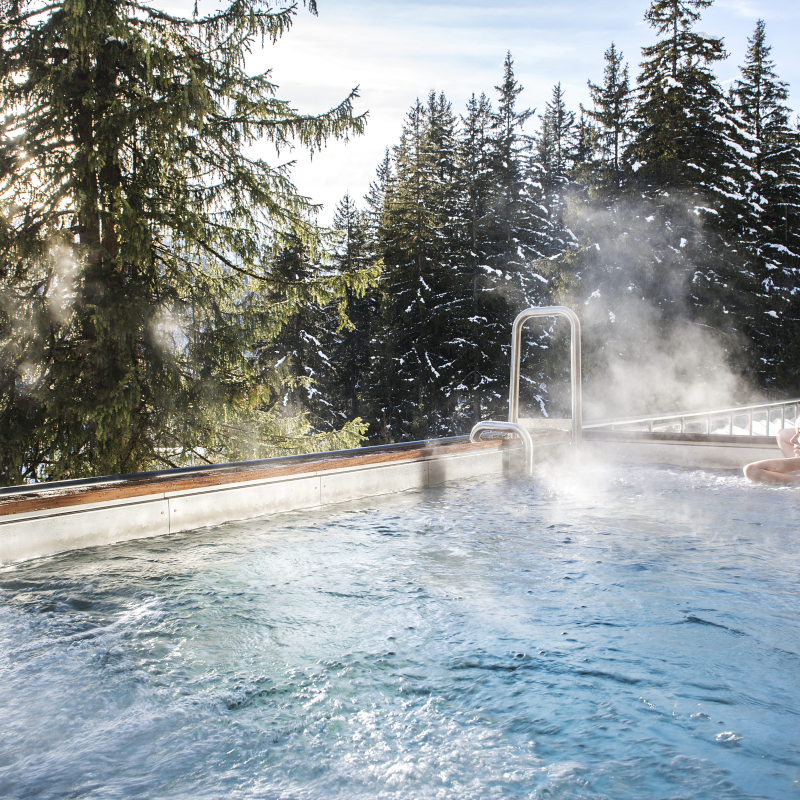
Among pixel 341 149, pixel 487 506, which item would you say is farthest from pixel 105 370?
pixel 487 506

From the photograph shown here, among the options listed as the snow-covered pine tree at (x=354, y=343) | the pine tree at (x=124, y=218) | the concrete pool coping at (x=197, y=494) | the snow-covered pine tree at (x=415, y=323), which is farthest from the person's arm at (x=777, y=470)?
the snow-covered pine tree at (x=354, y=343)

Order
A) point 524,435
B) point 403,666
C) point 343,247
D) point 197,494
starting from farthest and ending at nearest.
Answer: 1. point 343,247
2. point 524,435
3. point 197,494
4. point 403,666

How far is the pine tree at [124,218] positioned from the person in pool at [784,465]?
5477mm

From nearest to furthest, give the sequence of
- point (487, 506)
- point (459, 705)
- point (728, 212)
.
→ point (459, 705), point (487, 506), point (728, 212)

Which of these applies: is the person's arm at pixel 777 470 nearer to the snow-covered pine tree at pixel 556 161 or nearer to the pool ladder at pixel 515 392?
the pool ladder at pixel 515 392

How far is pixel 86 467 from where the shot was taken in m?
7.35

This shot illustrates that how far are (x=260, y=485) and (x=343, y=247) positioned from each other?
12.9 meters

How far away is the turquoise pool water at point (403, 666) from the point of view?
71.6 inches

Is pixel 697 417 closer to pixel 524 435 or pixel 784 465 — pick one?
pixel 784 465

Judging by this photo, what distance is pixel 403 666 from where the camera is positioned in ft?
8.04

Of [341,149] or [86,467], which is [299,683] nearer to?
[86,467]

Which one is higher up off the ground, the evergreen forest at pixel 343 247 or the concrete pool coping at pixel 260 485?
the evergreen forest at pixel 343 247

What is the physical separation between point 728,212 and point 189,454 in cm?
1966

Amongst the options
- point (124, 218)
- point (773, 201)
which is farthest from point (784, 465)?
point (773, 201)
